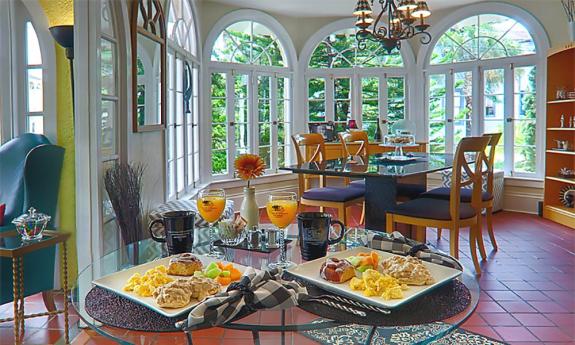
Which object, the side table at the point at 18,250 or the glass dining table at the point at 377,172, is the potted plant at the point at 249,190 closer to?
the side table at the point at 18,250

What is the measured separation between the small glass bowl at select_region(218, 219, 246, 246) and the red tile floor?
0.32 meters

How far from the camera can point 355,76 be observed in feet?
22.9

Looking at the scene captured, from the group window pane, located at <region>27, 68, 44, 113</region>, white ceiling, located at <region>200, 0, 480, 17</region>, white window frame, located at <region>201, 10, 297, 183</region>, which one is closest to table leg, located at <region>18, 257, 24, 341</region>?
window pane, located at <region>27, 68, 44, 113</region>

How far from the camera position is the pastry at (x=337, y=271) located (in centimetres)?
115

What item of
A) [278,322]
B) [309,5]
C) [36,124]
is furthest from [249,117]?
[278,322]

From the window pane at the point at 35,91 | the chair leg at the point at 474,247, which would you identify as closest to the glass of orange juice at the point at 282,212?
the window pane at the point at 35,91

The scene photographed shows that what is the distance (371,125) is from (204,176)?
8.52 feet

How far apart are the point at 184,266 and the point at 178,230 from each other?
8.9 inches

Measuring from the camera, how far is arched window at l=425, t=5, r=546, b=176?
597 cm

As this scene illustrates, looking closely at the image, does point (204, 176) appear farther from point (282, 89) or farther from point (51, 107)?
point (51, 107)

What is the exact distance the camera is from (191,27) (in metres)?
5.38

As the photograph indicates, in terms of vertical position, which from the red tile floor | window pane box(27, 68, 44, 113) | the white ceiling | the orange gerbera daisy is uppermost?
the white ceiling

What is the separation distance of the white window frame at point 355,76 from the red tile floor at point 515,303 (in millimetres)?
2725

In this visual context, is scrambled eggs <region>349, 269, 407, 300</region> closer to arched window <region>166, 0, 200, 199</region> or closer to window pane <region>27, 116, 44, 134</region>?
window pane <region>27, 116, 44, 134</region>
